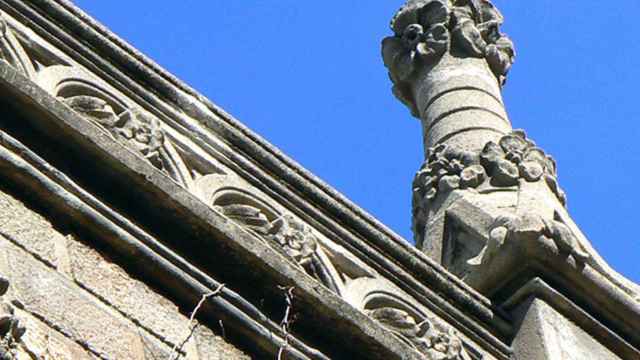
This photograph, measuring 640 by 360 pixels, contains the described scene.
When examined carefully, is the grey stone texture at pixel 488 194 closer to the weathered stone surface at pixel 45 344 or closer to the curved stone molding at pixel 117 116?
the curved stone molding at pixel 117 116

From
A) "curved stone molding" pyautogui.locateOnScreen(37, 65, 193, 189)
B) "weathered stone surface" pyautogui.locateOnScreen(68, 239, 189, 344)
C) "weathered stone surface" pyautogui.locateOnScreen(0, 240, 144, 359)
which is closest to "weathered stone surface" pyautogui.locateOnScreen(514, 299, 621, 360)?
"curved stone molding" pyautogui.locateOnScreen(37, 65, 193, 189)

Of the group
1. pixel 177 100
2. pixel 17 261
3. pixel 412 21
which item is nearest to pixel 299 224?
pixel 177 100

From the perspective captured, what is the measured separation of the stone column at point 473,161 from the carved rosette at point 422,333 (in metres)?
0.57

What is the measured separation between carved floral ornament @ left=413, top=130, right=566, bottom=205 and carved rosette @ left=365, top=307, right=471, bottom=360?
4.78ft

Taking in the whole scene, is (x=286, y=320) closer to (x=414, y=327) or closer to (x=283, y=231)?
(x=283, y=231)

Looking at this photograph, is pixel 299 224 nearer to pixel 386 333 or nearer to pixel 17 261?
pixel 386 333

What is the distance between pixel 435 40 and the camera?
966 cm

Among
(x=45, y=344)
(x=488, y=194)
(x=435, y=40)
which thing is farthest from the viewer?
(x=435, y=40)

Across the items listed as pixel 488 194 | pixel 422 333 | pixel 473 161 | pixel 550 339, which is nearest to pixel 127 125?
pixel 422 333

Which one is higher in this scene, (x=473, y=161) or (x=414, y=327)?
(x=473, y=161)

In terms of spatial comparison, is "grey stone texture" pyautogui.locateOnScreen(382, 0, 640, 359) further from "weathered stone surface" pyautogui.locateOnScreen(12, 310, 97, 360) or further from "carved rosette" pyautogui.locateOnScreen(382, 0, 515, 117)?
"weathered stone surface" pyautogui.locateOnScreen(12, 310, 97, 360)

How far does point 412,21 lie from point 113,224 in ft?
15.2

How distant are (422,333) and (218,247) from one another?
2.90ft

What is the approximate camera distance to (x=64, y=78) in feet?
19.1
